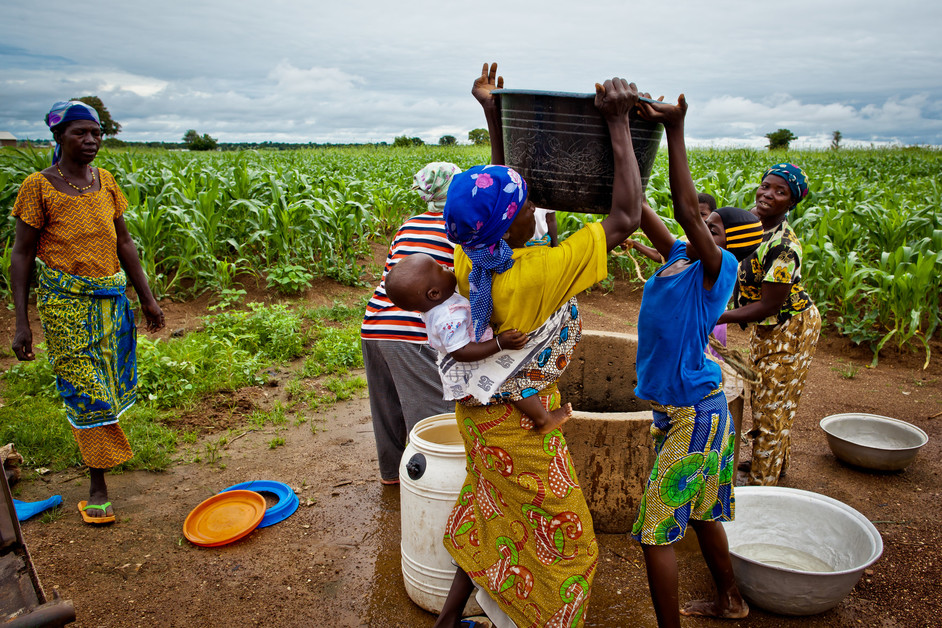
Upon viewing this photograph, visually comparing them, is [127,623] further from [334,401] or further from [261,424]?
[334,401]

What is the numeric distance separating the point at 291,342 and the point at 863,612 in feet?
14.7

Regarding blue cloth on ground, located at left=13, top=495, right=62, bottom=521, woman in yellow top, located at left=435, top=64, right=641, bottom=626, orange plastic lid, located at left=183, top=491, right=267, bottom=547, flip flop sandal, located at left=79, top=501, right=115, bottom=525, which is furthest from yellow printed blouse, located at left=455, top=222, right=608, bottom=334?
blue cloth on ground, located at left=13, top=495, right=62, bottom=521

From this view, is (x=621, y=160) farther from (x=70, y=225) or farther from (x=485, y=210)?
(x=70, y=225)

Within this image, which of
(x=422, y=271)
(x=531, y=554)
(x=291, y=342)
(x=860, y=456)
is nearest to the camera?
(x=422, y=271)

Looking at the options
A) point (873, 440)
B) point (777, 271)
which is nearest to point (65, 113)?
point (777, 271)

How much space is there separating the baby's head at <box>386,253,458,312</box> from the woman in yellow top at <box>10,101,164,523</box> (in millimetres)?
2072

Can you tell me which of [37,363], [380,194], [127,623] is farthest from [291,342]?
[380,194]

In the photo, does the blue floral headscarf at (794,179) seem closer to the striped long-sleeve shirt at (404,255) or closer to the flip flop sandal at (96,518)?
the striped long-sleeve shirt at (404,255)

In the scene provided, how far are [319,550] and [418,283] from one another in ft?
5.82

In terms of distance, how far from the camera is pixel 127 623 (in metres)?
2.38

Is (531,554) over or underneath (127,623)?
over

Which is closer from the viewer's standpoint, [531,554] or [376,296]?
[531,554]

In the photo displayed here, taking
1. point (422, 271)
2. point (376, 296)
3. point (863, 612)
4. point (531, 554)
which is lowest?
A: point (863, 612)

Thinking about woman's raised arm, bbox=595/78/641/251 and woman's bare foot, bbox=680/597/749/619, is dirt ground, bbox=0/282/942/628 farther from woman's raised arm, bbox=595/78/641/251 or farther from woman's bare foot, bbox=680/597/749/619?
woman's raised arm, bbox=595/78/641/251
